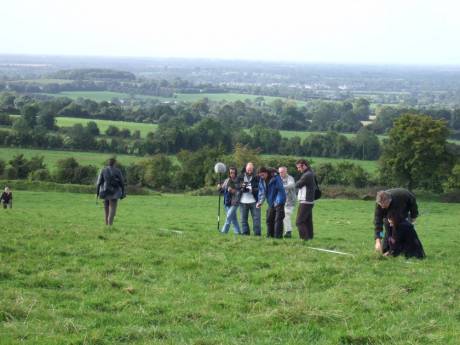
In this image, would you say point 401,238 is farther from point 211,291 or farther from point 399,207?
point 211,291

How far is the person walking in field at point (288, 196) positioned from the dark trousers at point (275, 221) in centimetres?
40

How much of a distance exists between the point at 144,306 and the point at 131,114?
13788 centimetres

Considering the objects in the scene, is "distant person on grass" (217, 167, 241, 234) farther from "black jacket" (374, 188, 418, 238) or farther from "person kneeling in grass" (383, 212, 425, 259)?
"person kneeling in grass" (383, 212, 425, 259)

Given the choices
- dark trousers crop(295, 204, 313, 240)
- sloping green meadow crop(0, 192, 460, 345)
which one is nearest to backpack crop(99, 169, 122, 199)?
sloping green meadow crop(0, 192, 460, 345)

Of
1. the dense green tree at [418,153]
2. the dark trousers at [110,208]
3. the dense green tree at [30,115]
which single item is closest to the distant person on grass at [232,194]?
the dark trousers at [110,208]

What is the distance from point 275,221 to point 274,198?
621 mm

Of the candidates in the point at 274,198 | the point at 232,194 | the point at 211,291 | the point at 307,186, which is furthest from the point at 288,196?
the point at 211,291

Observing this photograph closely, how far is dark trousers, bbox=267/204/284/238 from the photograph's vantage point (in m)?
18.5

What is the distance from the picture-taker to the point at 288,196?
753 inches

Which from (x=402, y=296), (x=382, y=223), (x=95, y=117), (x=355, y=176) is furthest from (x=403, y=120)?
(x=95, y=117)

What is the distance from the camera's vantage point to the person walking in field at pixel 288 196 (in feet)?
62.0

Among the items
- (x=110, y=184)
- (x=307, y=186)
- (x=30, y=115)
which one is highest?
(x=307, y=186)

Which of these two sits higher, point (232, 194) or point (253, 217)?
point (232, 194)

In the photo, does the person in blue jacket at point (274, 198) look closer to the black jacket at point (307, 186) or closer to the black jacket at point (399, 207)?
the black jacket at point (307, 186)
